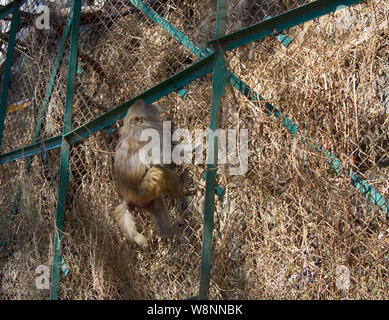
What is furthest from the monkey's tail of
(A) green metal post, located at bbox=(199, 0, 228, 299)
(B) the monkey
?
(A) green metal post, located at bbox=(199, 0, 228, 299)

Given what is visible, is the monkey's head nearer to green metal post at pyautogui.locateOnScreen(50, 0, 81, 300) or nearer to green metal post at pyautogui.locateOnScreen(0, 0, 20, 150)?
green metal post at pyautogui.locateOnScreen(50, 0, 81, 300)

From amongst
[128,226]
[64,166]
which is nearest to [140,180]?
[128,226]

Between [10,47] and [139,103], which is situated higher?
[10,47]

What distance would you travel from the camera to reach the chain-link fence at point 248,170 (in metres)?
3.13

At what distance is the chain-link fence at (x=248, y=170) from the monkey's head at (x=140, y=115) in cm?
35

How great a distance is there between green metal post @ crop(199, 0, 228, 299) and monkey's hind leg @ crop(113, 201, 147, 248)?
100cm

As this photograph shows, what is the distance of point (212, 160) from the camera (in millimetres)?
3051

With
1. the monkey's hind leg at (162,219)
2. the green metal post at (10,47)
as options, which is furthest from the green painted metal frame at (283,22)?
the green metal post at (10,47)

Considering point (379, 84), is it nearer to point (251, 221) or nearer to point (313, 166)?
point (313, 166)

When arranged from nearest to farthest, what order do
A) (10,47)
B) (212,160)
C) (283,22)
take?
(283,22), (212,160), (10,47)

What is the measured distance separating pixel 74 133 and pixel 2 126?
2395mm

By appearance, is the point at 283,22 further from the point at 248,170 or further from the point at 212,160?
the point at 248,170

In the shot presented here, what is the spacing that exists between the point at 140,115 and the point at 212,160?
3.98ft

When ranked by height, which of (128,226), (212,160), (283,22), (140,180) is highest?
(283,22)
